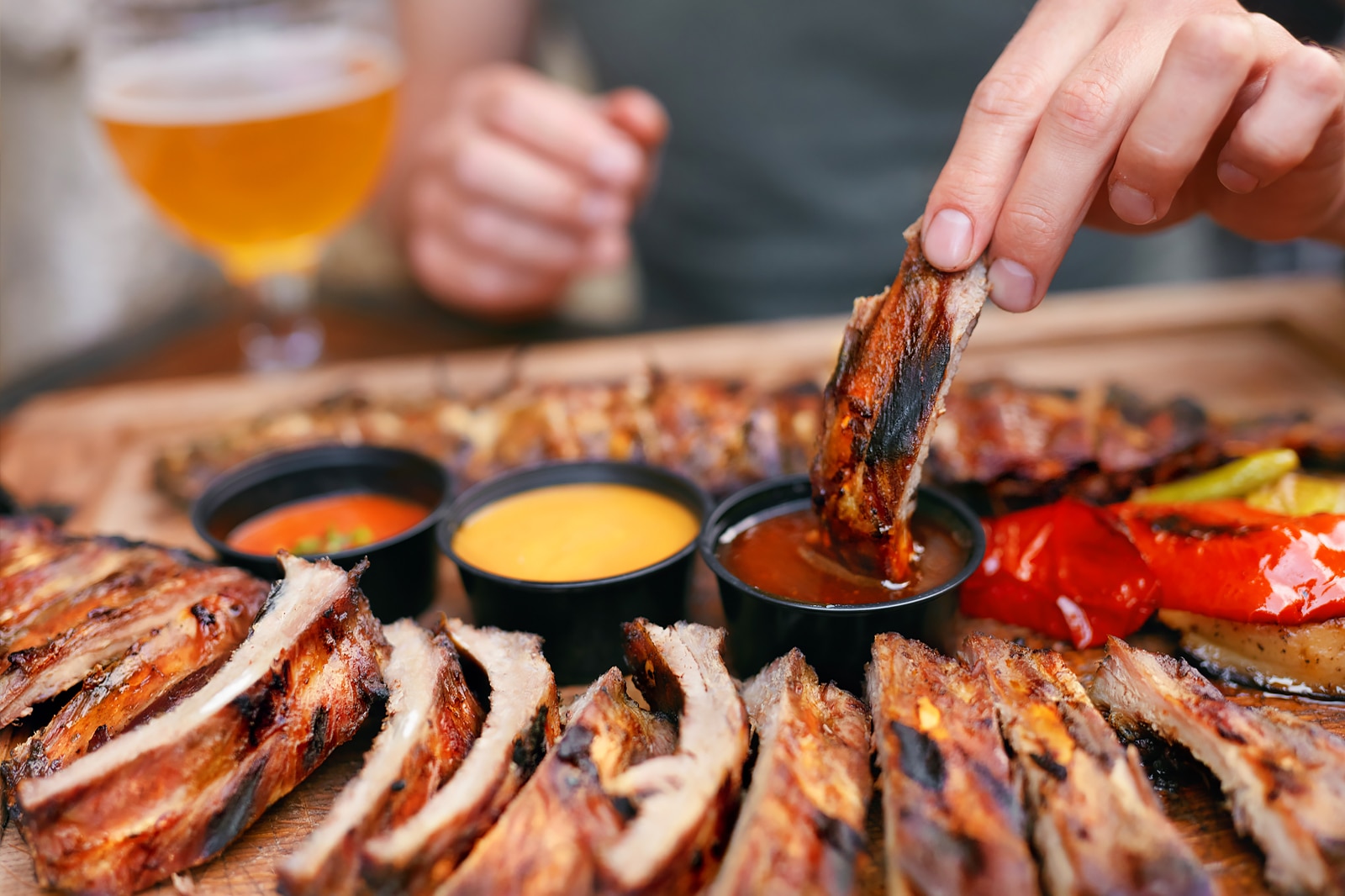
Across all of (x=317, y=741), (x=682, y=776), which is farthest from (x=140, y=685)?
(x=682, y=776)

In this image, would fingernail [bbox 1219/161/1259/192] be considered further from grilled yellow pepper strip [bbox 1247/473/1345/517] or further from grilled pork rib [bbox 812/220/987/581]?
grilled yellow pepper strip [bbox 1247/473/1345/517]

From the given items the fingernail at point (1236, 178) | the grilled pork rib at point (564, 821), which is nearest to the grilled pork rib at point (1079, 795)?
the grilled pork rib at point (564, 821)

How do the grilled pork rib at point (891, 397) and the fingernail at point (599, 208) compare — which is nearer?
the grilled pork rib at point (891, 397)

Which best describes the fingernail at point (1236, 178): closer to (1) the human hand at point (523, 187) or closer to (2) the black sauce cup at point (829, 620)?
(2) the black sauce cup at point (829, 620)

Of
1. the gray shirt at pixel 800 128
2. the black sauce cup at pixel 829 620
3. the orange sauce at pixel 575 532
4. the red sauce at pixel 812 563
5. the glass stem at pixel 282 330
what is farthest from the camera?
the gray shirt at pixel 800 128

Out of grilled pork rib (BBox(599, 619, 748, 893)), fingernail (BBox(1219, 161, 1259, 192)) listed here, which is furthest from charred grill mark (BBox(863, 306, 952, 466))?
fingernail (BBox(1219, 161, 1259, 192))

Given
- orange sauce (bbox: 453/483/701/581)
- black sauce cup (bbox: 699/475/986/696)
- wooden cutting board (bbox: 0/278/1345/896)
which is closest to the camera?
black sauce cup (bbox: 699/475/986/696)
